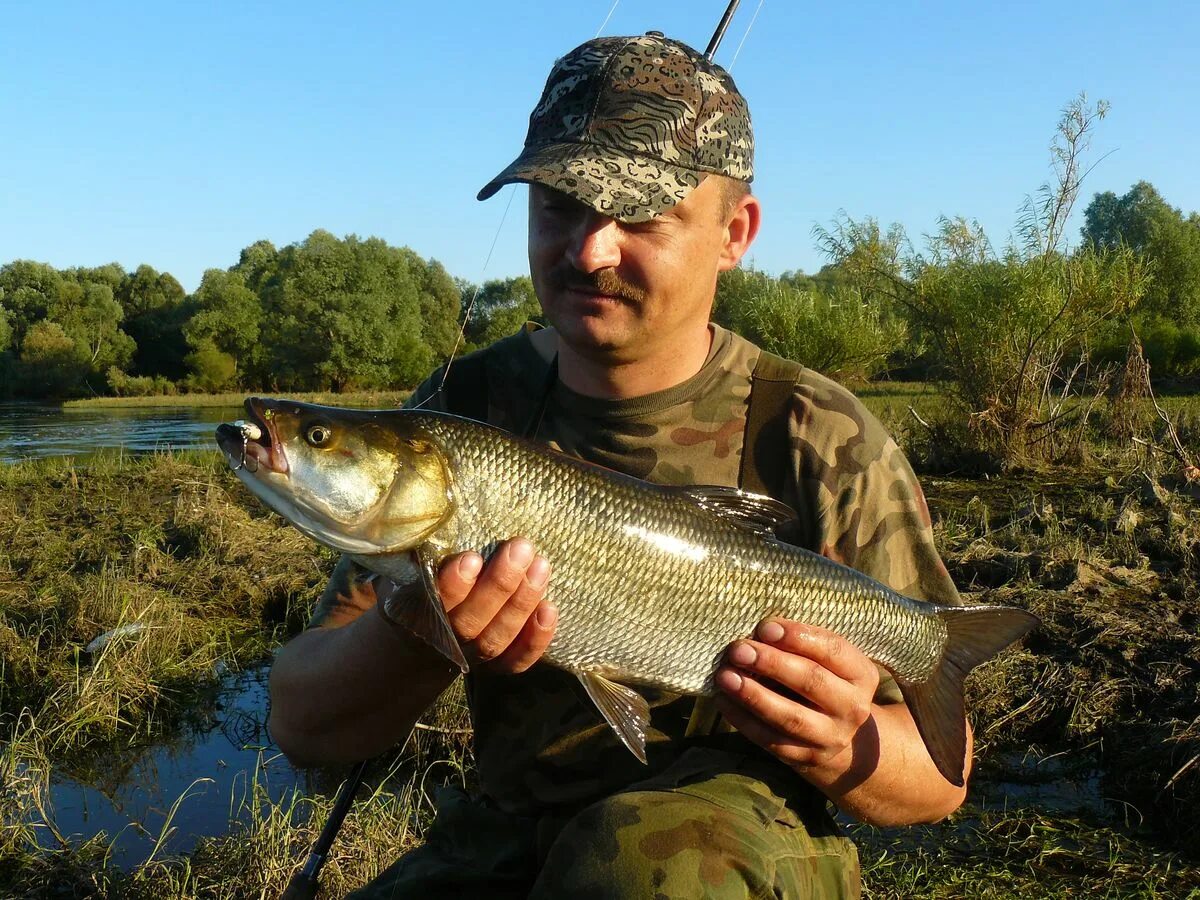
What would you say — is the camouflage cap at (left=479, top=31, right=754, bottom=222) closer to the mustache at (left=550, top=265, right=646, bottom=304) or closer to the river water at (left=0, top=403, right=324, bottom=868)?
the mustache at (left=550, top=265, right=646, bottom=304)

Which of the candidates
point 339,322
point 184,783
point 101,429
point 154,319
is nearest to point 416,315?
point 339,322

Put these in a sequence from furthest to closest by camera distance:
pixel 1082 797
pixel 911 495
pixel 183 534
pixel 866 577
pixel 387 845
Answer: pixel 183 534
pixel 1082 797
pixel 387 845
pixel 911 495
pixel 866 577

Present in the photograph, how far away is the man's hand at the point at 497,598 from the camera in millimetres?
2223

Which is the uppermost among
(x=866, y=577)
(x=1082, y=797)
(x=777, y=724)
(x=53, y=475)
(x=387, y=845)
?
(x=866, y=577)

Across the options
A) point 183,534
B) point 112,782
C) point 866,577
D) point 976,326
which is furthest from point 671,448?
point 976,326

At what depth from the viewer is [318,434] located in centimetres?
237

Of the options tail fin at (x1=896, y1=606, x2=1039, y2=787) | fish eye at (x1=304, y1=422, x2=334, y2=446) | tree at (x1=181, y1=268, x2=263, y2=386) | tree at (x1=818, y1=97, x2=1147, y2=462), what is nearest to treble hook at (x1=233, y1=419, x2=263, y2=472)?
fish eye at (x1=304, y1=422, x2=334, y2=446)

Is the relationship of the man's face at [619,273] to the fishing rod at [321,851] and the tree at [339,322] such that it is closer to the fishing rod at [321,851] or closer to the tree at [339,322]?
the fishing rod at [321,851]

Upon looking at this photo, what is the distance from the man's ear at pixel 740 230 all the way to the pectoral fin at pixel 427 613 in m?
1.33

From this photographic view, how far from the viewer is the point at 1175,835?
4.18 m

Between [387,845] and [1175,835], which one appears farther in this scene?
[1175,835]

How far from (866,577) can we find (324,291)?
48917mm

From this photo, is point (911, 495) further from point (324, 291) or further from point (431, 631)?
point (324, 291)

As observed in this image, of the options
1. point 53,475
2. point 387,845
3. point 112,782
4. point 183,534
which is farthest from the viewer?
point 53,475
